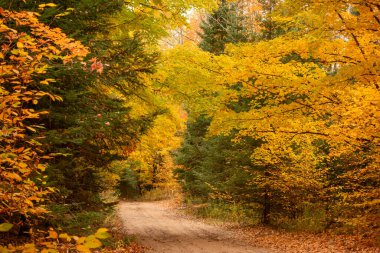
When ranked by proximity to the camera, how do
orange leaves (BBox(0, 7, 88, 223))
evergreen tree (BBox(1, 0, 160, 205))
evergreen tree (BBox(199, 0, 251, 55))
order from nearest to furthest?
orange leaves (BBox(0, 7, 88, 223)) → evergreen tree (BBox(1, 0, 160, 205)) → evergreen tree (BBox(199, 0, 251, 55))

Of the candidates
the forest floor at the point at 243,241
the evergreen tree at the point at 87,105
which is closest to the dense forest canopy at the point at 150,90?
the evergreen tree at the point at 87,105

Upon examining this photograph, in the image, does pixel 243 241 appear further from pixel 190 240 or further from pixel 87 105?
pixel 87 105

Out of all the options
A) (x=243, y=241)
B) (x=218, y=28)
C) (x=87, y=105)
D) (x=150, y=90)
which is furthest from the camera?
(x=218, y=28)

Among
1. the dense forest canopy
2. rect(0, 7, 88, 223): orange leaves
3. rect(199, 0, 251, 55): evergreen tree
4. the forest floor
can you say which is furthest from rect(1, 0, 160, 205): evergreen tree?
rect(199, 0, 251, 55): evergreen tree

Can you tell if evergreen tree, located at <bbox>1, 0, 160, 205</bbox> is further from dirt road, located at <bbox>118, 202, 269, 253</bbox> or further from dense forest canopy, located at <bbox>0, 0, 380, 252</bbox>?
dirt road, located at <bbox>118, 202, 269, 253</bbox>

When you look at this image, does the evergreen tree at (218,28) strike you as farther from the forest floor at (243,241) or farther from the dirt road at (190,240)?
the forest floor at (243,241)

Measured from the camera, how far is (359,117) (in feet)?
25.1

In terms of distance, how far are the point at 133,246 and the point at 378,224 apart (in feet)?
23.2

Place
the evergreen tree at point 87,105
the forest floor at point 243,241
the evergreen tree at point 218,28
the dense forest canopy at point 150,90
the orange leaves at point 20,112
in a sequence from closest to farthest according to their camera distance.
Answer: the orange leaves at point 20,112 < the dense forest canopy at point 150,90 < the evergreen tree at point 87,105 < the forest floor at point 243,241 < the evergreen tree at point 218,28

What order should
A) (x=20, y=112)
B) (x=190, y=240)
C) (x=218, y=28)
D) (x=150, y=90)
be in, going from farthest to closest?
1. (x=218, y=28)
2. (x=190, y=240)
3. (x=150, y=90)
4. (x=20, y=112)

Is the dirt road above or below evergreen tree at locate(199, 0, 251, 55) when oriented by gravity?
below

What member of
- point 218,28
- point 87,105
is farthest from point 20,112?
point 218,28

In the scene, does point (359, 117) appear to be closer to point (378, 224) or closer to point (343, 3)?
point (343, 3)

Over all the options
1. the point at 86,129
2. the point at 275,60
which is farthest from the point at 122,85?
the point at 275,60
